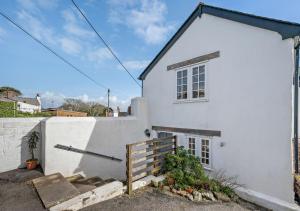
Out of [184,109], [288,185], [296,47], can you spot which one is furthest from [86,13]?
[288,185]

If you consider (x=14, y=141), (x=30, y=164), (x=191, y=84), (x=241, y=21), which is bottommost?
(x=30, y=164)

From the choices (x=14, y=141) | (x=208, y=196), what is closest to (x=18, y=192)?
(x=14, y=141)

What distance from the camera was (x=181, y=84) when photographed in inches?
327

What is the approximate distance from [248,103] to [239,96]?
15.5 inches

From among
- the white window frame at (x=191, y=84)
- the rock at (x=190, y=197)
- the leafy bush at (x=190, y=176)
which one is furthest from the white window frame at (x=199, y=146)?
the rock at (x=190, y=197)

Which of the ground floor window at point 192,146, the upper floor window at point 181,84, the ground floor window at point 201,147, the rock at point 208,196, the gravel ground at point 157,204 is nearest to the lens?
the gravel ground at point 157,204

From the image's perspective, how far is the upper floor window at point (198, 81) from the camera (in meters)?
7.37

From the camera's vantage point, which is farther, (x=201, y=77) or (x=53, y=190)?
(x=201, y=77)

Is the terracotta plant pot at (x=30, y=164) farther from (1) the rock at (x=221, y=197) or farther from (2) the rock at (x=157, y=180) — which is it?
(1) the rock at (x=221, y=197)

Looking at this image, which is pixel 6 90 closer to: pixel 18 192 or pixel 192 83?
pixel 18 192

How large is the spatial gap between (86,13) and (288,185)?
34.8ft

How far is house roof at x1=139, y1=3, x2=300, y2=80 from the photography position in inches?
195

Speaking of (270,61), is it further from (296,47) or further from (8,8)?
(8,8)

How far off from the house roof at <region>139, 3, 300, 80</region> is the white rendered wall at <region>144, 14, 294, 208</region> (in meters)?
0.16
